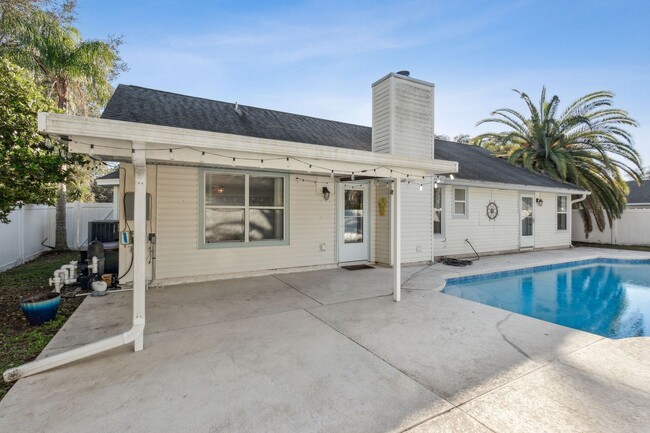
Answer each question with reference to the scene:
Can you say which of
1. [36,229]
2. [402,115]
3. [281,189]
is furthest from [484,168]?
[36,229]

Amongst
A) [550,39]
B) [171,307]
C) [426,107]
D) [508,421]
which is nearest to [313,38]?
[426,107]

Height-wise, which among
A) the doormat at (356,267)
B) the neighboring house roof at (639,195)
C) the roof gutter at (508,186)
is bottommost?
the doormat at (356,267)

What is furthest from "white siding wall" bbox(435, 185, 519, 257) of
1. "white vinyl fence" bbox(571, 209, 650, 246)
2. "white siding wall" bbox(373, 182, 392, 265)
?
"white vinyl fence" bbox(571, 209, 650, 246)

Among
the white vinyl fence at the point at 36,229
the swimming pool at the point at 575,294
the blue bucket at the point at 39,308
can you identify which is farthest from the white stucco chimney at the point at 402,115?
the white vinyl fence at the point at 36,229

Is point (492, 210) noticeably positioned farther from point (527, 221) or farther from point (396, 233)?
point (396, 233)

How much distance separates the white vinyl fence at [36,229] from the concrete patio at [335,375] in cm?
534

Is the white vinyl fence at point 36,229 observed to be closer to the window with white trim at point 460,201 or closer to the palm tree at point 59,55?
the palm tree at point 59,55

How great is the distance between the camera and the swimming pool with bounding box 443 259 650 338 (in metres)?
4.99

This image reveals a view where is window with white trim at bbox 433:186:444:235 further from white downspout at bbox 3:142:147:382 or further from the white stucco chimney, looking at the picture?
white downspout at bbox 3:142:147:382

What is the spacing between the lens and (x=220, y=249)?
6.51 metres

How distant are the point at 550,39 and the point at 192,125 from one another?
10.6 metres

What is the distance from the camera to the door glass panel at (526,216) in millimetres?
11453

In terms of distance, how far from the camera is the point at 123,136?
308 centimetres

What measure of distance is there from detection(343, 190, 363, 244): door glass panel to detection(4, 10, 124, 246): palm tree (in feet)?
28.5
